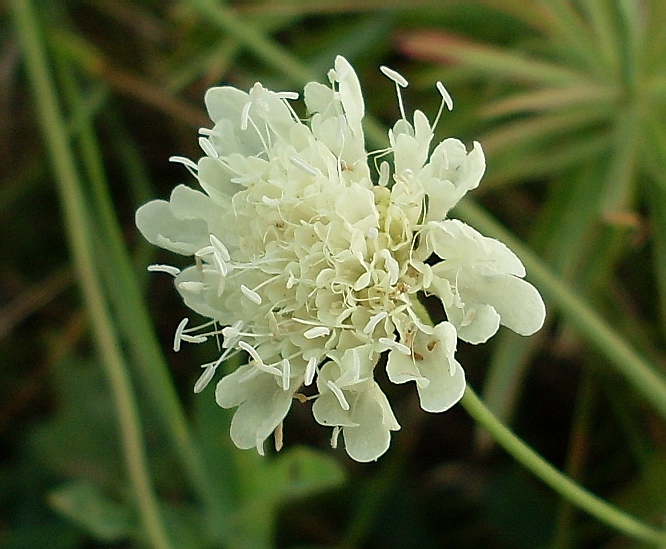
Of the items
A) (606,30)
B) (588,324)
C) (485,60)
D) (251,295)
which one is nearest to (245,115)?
(251,295)

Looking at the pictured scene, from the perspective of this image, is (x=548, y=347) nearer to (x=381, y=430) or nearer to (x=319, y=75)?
(x=319, y=75)

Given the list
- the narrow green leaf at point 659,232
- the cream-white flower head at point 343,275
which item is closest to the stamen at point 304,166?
the cream-white flower head at point 343,275

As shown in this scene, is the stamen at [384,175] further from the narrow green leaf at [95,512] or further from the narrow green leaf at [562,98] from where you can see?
the narrow green leaf at [95,512]

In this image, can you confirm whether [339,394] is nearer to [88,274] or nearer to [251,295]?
[251,295]

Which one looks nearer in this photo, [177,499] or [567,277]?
[567,277]

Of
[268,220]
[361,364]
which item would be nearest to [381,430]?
[361,364]

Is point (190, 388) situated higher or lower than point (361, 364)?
higher
